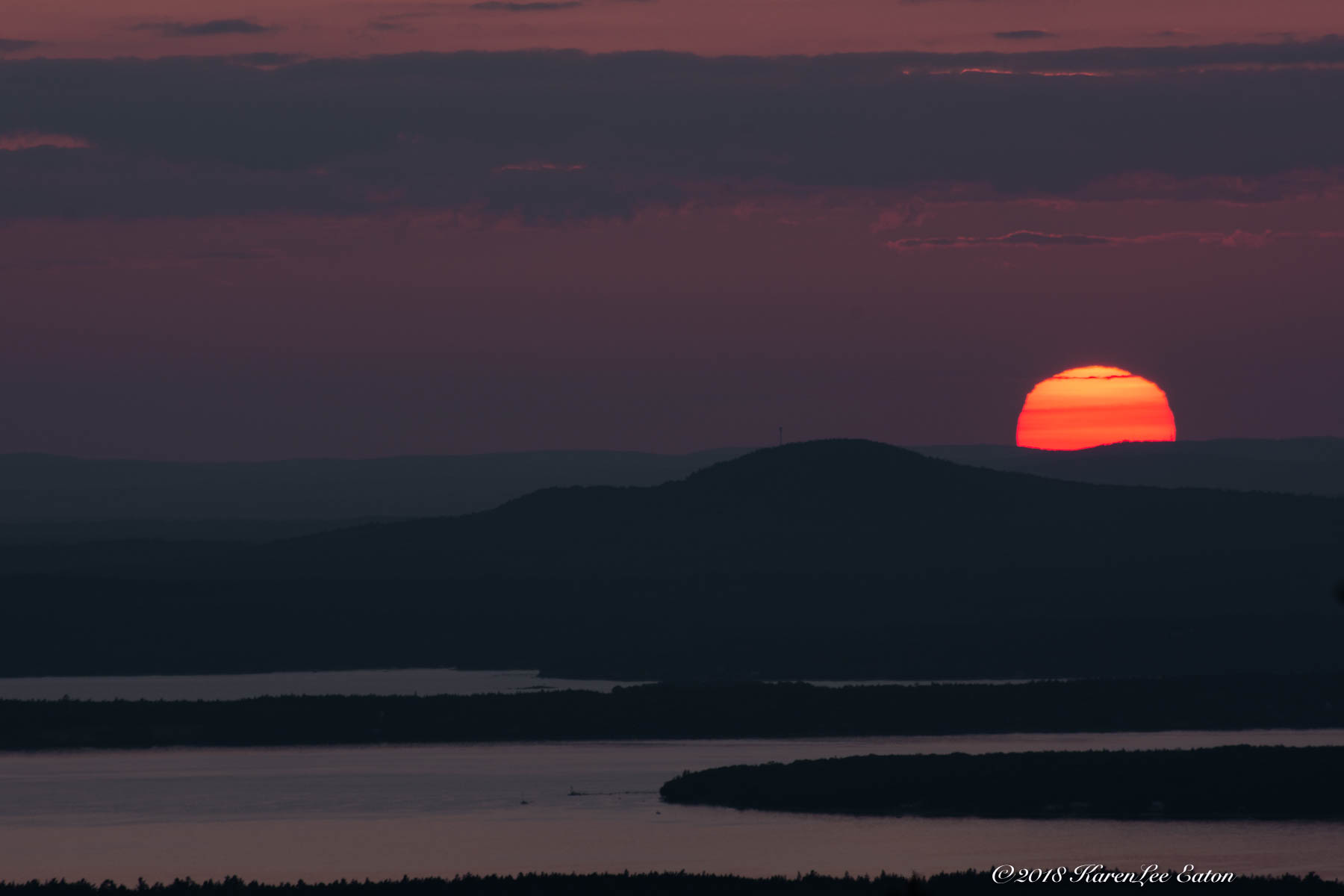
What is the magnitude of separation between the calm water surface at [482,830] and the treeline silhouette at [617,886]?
11.0ft

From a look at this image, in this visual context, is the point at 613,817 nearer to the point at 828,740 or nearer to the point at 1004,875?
the point at 1004,875

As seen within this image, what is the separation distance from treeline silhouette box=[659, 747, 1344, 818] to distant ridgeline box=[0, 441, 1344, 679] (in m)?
52.7

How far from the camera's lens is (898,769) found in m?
87.2

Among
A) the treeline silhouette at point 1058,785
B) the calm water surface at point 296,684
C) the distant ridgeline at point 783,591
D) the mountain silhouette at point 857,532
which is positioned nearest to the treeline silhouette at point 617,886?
the treeline silhouette at point 1058,785

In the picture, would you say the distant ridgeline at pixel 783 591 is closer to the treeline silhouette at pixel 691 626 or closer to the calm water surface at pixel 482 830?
the treeline silhouette at pixel 691 626

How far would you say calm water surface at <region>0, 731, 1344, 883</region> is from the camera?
221ft

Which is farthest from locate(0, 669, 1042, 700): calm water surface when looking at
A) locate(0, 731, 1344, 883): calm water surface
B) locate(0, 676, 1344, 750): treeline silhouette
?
locate(0, 731, 1344, 883): calm water surface

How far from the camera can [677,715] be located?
115625 millimetres

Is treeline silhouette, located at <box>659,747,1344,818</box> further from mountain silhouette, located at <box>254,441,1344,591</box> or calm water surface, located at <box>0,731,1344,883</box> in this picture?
mountain silhouette, located at <box>254,441,1344,591</box>

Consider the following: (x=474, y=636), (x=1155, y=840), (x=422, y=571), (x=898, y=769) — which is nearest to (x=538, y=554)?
(x=422, y=571)

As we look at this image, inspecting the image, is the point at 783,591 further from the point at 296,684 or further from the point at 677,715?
the point at 677,715

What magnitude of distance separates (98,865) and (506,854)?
11.4 m

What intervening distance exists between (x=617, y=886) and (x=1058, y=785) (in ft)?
89.4

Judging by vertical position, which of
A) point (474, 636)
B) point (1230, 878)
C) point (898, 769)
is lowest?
point (1230, 878)
